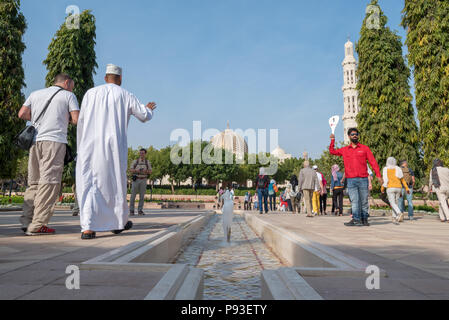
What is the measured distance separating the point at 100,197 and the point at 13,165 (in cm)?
1925

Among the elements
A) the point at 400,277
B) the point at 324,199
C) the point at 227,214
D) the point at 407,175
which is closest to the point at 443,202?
the point at 407,175

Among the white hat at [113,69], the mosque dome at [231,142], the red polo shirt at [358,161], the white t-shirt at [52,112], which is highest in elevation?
the mosque dome at [231,142]

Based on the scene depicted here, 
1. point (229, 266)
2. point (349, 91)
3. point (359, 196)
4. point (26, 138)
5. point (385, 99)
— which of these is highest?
point (349, 91)

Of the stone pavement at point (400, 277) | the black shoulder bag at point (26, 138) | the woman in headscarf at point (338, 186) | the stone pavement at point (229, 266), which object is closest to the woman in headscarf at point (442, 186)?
the woman in headscarf at point (338, 186)

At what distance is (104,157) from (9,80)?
63.5ft

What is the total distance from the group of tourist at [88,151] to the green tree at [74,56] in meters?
19.0

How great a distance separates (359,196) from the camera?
7.22 m

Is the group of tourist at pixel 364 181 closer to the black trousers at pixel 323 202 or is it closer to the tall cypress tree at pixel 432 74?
the black trousers at pixel 323 202

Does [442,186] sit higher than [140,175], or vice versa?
[140,175]

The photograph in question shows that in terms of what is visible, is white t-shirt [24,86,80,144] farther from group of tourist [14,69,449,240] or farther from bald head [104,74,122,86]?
bald head [104,74,122,86]

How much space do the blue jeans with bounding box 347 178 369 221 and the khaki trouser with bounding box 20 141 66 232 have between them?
5.74m

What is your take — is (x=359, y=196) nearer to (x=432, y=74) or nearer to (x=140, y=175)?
(x=140, y=175)

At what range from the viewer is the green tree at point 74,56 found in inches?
884

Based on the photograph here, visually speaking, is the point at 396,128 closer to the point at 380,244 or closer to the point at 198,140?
the point at 380,244
